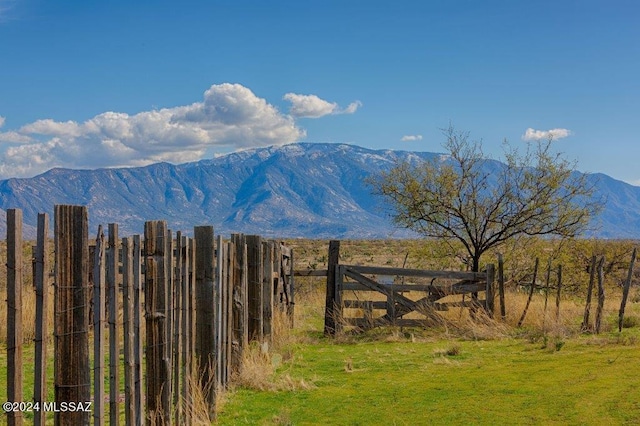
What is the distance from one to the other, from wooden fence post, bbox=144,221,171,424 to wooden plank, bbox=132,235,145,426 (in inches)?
15.8

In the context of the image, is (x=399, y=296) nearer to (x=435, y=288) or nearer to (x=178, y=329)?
(x=435, y=288)

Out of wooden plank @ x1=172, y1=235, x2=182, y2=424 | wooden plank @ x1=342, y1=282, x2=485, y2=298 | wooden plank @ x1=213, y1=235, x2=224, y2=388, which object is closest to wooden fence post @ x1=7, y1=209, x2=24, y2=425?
wooden plank @ x1=172, y1=235, x2=182, y2=424

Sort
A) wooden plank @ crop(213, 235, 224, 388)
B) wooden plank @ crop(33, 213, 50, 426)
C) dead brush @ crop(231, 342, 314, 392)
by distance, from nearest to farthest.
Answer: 1. wooden plank @ crop(33, 213, 50, 426)
2. wooden plank @ crop(213, 235, 224, 388)
3. dead brush @ crop(231, 342, 314, 392)

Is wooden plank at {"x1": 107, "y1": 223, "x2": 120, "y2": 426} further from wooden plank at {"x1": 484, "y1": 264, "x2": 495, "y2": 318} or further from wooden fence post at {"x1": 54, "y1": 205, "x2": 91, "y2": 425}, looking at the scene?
wooden plank at {"x1": 484, "y1": 264, "x2": 495, "y2": 318}

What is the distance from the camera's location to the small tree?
72.2ft

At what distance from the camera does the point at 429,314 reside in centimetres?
1819

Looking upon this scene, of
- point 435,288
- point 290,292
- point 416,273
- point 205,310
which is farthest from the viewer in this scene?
point 290,292

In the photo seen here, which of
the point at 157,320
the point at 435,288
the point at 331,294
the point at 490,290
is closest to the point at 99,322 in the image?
the point at 157,320

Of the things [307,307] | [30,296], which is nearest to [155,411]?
[30,296]

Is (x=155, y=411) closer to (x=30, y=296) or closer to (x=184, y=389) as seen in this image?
(x=184, y=389)

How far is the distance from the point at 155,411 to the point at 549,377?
5.50 metres

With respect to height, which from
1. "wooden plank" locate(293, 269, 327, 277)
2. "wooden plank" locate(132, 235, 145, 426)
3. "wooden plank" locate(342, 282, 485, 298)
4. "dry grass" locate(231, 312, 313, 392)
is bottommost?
"dry grass" locate(231, 312, 313, 392)

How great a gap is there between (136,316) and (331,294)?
12.5m

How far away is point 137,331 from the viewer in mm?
6500
